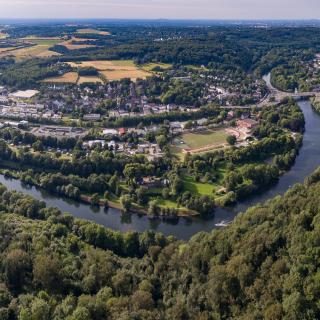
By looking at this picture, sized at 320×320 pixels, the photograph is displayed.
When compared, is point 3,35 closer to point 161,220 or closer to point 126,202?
point 126,202

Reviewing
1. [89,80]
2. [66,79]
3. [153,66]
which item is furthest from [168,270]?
[153,66]

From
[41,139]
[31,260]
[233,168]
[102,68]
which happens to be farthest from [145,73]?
[31,260]

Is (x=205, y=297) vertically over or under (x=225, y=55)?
under

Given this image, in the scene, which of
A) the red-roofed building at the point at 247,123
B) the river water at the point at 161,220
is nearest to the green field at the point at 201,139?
the red-roofed building at the point at 247,123

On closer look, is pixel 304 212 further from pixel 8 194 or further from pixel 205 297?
pixel 8 194

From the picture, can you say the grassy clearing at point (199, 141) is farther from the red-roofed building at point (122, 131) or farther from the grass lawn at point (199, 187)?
the grass lawn at point (199, 187)

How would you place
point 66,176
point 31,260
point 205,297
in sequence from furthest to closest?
point 66,176
point 31,260
point 205,297

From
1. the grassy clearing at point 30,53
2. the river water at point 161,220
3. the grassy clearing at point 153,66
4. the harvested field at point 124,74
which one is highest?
the grassy clearing at point 30,53
